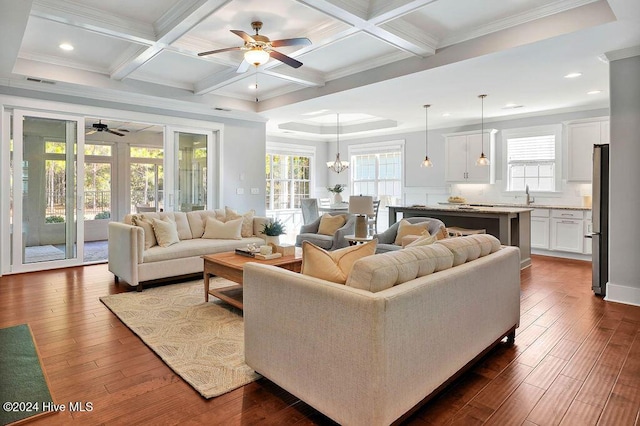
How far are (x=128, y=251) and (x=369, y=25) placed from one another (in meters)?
3.49

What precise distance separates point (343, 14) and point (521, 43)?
1802 mm

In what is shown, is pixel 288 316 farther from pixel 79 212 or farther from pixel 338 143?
pixel 338 143

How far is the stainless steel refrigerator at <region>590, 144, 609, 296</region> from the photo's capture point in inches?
169

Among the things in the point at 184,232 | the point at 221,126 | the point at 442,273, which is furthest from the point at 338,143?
the point at 442,273

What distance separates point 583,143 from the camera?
6.49 m

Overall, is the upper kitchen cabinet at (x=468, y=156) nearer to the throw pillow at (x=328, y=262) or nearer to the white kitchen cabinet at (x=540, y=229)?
the white kitchen cabinet at (x=540, y=229)

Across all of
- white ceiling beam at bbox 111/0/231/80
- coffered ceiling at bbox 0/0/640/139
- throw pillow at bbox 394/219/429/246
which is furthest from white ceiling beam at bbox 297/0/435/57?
throw pillow at bbox 394/219/429/246

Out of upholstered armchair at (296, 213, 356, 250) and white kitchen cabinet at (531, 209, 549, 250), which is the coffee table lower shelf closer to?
upholstered armchair at (296, 213, 356, 250)

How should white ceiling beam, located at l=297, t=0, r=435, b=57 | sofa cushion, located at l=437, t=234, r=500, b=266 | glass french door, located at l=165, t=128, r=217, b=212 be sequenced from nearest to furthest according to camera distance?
sofa cushion, located at l=437, t=234, r=500, b=266, white ceiling beam, located at l=297, t=0, r=435, b=57, glass french door, located at l=165, t=128, r=217, b=212

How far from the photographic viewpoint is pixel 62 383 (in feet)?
7.72

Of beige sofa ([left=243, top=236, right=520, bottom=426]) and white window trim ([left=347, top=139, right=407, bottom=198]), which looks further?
white window trim ([left=347, top=139, right=407, bottom=198])

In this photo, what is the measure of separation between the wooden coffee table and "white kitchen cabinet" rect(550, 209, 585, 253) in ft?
16.4

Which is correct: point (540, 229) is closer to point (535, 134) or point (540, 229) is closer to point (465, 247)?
point (535, 134)

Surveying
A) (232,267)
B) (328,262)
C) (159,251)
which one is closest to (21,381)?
(232,267)
